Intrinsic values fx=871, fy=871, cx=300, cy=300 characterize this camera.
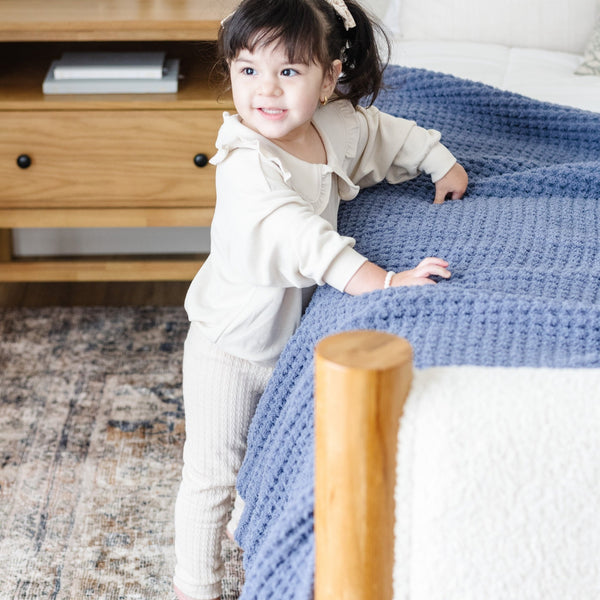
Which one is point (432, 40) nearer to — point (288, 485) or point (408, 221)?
point (408, 221)

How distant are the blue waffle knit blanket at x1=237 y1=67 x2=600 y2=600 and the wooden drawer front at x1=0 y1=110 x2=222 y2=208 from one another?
471 mm

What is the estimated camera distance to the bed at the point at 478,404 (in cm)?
54

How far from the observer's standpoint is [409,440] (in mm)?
539

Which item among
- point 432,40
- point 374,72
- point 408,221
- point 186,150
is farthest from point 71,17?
point 408,221

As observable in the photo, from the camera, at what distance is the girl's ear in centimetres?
94

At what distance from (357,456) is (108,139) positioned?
1.25m

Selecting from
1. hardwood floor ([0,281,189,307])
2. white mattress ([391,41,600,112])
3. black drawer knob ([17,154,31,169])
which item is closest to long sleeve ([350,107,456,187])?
white mattress ([391,41,600,112])

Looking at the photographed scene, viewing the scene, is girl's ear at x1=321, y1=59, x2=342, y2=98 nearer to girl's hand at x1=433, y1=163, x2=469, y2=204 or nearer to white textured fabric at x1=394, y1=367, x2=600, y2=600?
girl's hand at x1=433, y1=163, x2=469, y2=204

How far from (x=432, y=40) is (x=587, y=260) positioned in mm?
904

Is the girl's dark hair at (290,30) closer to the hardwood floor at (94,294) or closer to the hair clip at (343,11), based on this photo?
the hair clip at (343,11)

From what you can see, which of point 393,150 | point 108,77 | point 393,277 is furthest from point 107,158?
point 393,277

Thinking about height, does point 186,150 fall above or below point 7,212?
above

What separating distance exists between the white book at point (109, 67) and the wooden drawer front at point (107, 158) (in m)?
0.07

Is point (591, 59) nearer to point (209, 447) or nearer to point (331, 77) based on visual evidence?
point (331, 77)
